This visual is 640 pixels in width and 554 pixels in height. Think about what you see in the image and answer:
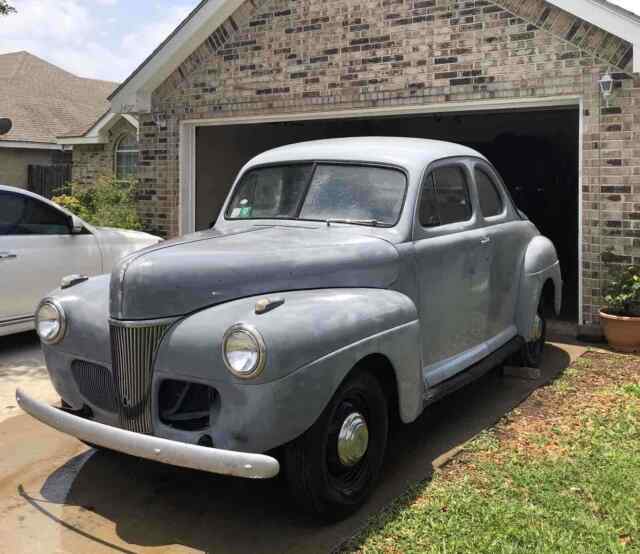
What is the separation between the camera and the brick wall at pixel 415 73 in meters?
7.51

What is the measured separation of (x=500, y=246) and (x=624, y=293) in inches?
98.6

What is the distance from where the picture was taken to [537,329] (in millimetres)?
6211

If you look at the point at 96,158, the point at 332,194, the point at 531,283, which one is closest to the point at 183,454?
the point at 332,194

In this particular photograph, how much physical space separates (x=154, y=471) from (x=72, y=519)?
2.16 ft

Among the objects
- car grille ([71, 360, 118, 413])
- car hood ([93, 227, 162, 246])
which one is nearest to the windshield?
car grille ([71, 360, 118, 413])

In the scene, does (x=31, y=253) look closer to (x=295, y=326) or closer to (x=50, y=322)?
(x=50, y=322)

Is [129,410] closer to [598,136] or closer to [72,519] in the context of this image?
[72,519]

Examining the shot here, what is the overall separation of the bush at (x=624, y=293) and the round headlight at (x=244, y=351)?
527cm

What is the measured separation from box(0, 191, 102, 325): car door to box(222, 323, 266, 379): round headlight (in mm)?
4473

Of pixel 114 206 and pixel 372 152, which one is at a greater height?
pixel 372 152

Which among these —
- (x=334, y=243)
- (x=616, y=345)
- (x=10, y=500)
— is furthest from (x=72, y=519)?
(x=616, y=345)

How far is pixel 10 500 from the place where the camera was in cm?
379

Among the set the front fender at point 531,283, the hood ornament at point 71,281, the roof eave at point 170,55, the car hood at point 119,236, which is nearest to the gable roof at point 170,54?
the roof eave at point 170,55

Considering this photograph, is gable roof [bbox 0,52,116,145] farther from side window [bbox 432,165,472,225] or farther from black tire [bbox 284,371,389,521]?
black tire [bbox 284,371,389,521]
